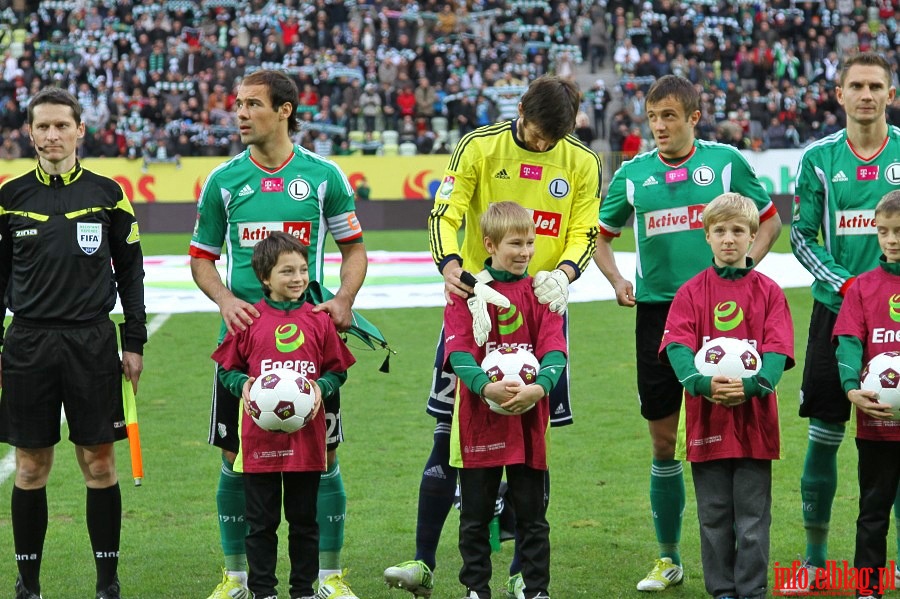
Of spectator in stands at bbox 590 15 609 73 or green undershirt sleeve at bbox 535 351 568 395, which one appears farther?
spectator in stands at bbox 590 15 609 73

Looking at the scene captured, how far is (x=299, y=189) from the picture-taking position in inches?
224

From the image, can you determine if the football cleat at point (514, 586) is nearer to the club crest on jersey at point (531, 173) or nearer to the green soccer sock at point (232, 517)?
the green soccer sock at point (232, 517)

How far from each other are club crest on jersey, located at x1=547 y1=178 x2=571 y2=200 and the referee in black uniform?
200 centimetres

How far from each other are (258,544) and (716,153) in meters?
2.90

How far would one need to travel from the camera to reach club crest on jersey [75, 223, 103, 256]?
5.47 m

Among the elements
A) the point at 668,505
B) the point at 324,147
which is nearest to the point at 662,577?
the point at 668,505

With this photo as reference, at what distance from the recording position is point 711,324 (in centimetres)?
527

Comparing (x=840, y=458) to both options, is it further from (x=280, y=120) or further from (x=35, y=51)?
(x=35, y=51)

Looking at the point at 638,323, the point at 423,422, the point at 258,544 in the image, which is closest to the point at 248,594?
the point at 258,544

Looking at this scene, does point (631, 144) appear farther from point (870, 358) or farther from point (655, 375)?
point (870, 358)

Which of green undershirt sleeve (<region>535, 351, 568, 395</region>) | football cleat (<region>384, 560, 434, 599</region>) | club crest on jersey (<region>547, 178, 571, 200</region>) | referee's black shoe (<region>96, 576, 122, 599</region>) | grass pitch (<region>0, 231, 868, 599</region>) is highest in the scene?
club crest on jersey (<region>547, 178, 571, 200</region>)

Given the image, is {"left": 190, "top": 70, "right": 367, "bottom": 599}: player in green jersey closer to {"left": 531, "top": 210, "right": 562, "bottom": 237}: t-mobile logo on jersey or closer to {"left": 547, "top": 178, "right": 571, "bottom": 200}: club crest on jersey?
{"left": 531, "top": 210, "right": 562, "bottom": 237}: t-mobile logo on jersey

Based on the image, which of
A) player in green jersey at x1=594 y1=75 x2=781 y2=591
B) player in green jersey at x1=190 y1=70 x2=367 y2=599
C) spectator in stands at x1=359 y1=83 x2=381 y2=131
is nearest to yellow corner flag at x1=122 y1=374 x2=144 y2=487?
player in green jersey at x1=190 y1=70 x2=367 y2=599

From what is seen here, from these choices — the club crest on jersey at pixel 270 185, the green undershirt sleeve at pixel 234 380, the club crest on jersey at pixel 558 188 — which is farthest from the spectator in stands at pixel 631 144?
the green undershirt sleeve at pixel 234 380
